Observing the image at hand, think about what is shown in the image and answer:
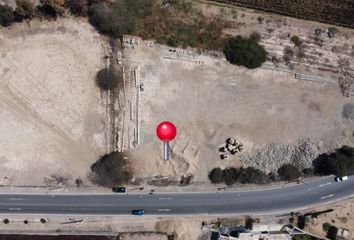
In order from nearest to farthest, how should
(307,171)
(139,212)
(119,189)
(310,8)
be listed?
(139,212) → (119,189) → (307,171) → (310,8)

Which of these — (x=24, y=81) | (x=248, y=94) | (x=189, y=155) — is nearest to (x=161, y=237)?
(x=189, y=155)

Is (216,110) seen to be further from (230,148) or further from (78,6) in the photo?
(78,6)

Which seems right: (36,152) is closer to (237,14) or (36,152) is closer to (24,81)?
(24,81)

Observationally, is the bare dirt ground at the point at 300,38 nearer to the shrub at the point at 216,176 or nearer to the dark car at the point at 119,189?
the shrub at the point at 216,176

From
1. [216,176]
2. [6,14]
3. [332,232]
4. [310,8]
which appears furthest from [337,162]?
[6,14]

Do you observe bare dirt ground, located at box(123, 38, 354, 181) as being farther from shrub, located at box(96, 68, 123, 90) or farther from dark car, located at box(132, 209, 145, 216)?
dark car, located at box(132, 209, 145, 216)
